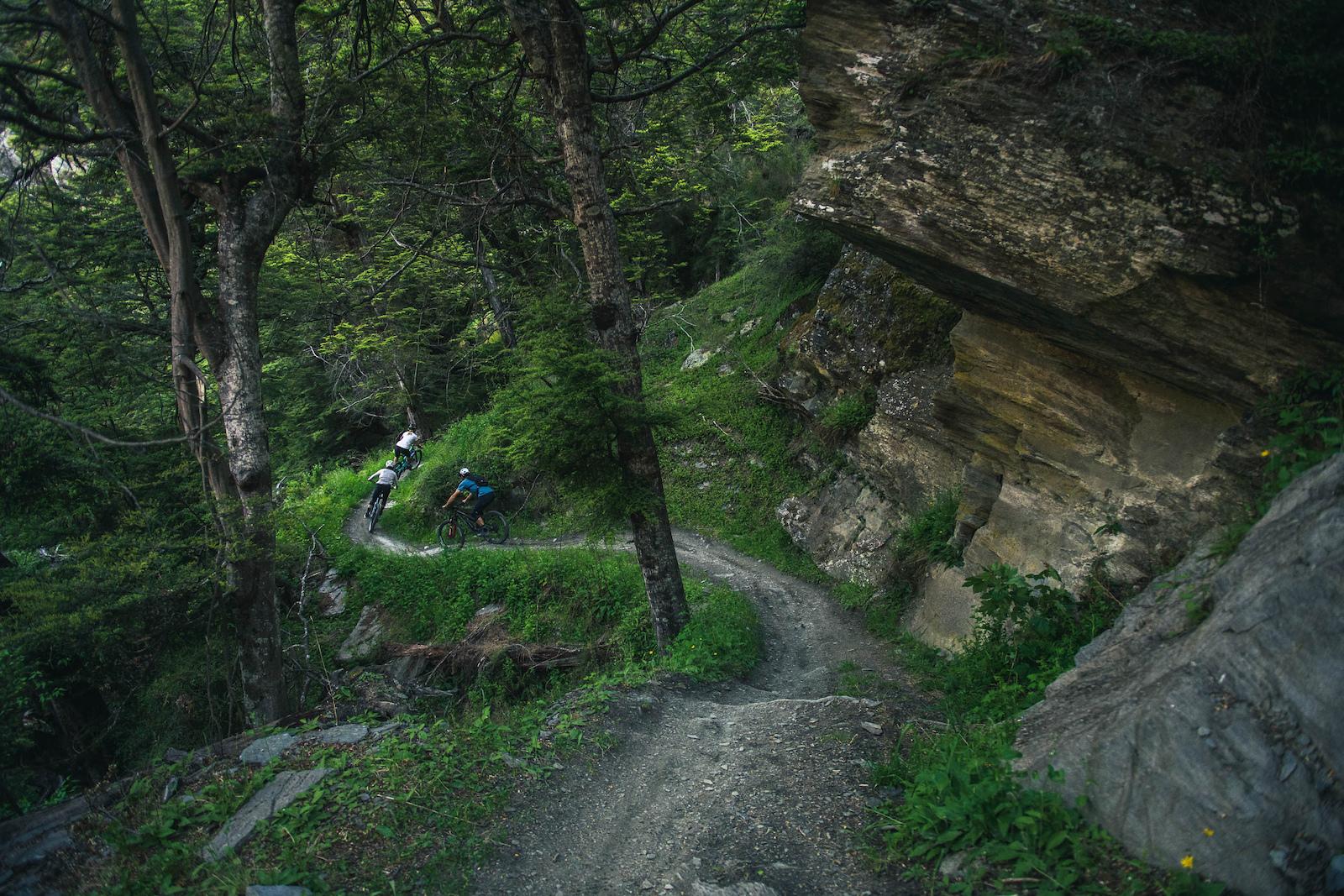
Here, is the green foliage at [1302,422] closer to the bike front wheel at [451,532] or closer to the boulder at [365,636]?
the boulder at [365,636]

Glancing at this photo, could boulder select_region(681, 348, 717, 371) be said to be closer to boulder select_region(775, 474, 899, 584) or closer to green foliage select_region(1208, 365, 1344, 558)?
boulder select_region(775, 474, 899, 584)

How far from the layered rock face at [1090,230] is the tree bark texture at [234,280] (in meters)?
6.27

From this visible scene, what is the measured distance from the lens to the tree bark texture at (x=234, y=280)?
6590mm

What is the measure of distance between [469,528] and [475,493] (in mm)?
939

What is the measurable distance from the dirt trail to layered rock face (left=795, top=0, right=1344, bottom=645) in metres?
3.14

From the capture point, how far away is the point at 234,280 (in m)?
7.53

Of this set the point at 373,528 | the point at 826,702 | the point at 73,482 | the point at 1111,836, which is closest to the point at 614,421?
the point at 826,702

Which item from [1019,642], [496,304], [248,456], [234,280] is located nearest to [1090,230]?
[1019,642]

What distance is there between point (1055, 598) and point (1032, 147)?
4.05 metres

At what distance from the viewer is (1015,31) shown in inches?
211

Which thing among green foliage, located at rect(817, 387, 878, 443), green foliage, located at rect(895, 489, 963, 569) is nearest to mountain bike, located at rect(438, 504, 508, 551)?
green foliage, located at rect(817, 387, 878, 443)

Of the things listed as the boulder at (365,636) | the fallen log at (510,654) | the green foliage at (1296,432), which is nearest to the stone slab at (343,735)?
the fallen log at (510,654)

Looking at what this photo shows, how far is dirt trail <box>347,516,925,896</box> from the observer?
4.12 meters

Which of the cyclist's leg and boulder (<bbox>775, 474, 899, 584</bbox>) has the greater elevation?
the cyclist's leg
